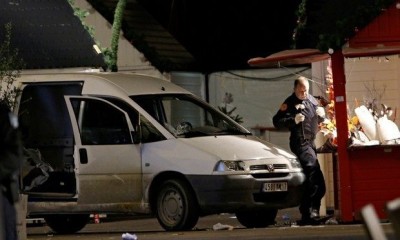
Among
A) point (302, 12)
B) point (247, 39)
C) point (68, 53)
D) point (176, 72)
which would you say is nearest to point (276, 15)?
point (247, 39)

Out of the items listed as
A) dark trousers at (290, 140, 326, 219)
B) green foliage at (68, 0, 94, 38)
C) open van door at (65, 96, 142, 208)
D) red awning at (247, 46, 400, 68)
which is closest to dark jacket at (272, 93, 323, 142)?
dark trousers at (290, 140, 326, 219)

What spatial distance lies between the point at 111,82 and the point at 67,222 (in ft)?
7.76

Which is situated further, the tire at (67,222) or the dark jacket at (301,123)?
the tire at (67,222)

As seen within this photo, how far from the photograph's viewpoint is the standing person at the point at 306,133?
16109 millimetres

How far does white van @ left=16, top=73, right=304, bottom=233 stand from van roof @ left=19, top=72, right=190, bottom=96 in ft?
0.04

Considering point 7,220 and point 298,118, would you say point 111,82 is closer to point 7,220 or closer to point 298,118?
point 298,118

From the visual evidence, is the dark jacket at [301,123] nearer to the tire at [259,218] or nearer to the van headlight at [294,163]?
the van headlight at [294,163]

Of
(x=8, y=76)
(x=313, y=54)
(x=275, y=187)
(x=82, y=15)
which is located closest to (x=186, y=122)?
(x=275, y=187)

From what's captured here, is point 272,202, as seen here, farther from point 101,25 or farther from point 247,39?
point 247,39

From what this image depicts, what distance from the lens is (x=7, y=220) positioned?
1031cm

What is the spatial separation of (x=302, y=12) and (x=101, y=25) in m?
4.38

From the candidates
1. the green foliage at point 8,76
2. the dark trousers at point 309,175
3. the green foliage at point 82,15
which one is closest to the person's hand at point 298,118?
the dark trousers at point 309,175

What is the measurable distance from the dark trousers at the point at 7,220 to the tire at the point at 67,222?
23.3ft

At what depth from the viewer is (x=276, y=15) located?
97.3 feet
